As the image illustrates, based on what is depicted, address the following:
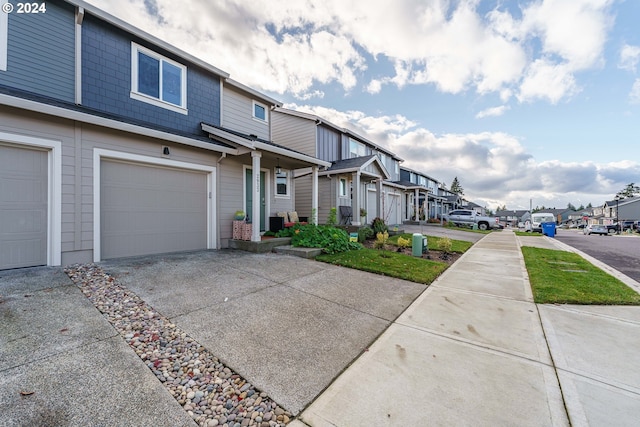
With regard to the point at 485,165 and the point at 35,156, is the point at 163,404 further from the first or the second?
the point at 485,165

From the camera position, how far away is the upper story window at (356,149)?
52.1ft

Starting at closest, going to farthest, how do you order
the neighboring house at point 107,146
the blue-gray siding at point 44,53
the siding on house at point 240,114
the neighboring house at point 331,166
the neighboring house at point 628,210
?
1. the neighboring house at point 107,146
2. the blue-gray siding at point 44,53
3. the siding on house at point 240,114
4. the neighboring house at point 331,166
5. the neighboring house at point 628,210

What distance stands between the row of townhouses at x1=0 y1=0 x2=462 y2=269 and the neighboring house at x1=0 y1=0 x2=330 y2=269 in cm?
2

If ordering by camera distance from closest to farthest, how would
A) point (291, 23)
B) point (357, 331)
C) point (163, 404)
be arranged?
1. point (163, 404)
2. point (357, 331)
3. point (291, 23)

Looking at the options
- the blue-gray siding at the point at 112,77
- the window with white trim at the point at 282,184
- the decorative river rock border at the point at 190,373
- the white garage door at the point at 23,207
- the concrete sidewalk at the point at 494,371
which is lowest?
the concrete sidewalk at the point at 494,371

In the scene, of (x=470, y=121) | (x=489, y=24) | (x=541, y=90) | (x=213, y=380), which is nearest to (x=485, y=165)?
(x=470, y=121)

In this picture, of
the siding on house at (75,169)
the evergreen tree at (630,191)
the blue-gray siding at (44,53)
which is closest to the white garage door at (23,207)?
the siding on house at (75,169)

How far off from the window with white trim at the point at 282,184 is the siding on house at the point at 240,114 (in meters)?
1.74

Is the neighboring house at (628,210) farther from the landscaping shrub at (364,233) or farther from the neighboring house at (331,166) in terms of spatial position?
the landscaping shrub at (364,233)

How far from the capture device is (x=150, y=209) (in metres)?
6.46

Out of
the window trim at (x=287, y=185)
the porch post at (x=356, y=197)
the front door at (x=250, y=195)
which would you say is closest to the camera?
the front door at (x=250, y=195)

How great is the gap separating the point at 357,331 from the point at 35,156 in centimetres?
692

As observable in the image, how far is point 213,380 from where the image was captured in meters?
2.12

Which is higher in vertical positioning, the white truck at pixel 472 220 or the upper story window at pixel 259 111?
the upper story window at pixel 259 111
